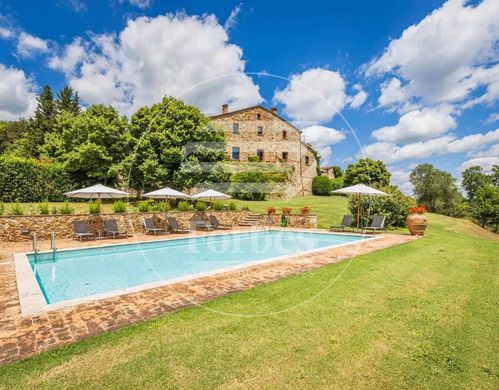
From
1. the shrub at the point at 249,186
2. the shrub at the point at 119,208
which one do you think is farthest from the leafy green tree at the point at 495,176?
the shrub at the point at 119,208

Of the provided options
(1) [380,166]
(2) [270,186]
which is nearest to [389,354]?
(2) [270,186]

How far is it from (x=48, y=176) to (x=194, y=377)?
2129cm

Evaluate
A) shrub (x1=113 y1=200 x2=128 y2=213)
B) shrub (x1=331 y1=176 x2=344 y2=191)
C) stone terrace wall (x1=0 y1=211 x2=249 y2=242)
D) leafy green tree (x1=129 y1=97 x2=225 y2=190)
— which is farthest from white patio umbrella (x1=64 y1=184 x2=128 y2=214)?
shrub (x1=331 y1=176 x2=344 y2=191)

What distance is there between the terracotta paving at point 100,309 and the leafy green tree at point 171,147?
16.3 m

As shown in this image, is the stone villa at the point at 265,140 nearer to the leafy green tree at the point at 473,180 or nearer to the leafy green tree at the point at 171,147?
the leafy green tree at the point at 171,147

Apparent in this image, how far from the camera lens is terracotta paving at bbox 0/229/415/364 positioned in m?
3.32

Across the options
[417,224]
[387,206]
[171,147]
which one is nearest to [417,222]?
[417,224]

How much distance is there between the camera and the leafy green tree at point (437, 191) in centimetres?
3950

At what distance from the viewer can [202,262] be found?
964 cm

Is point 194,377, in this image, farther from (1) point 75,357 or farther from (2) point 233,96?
(2) point 233,96

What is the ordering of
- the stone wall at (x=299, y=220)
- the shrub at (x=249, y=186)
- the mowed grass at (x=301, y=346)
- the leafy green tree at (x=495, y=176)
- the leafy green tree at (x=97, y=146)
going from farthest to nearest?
the leafy green tree at (x=495, y=176), the shrub at (x=249, y=186), the leafy green tree at (x=97, y=146), the stone wall at (x=299, y=220), the mowed grass at (x=301, y=346)

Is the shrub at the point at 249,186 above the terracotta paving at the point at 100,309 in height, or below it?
above

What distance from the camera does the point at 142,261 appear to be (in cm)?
971

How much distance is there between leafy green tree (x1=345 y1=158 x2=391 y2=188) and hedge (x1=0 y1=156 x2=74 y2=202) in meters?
35.9
